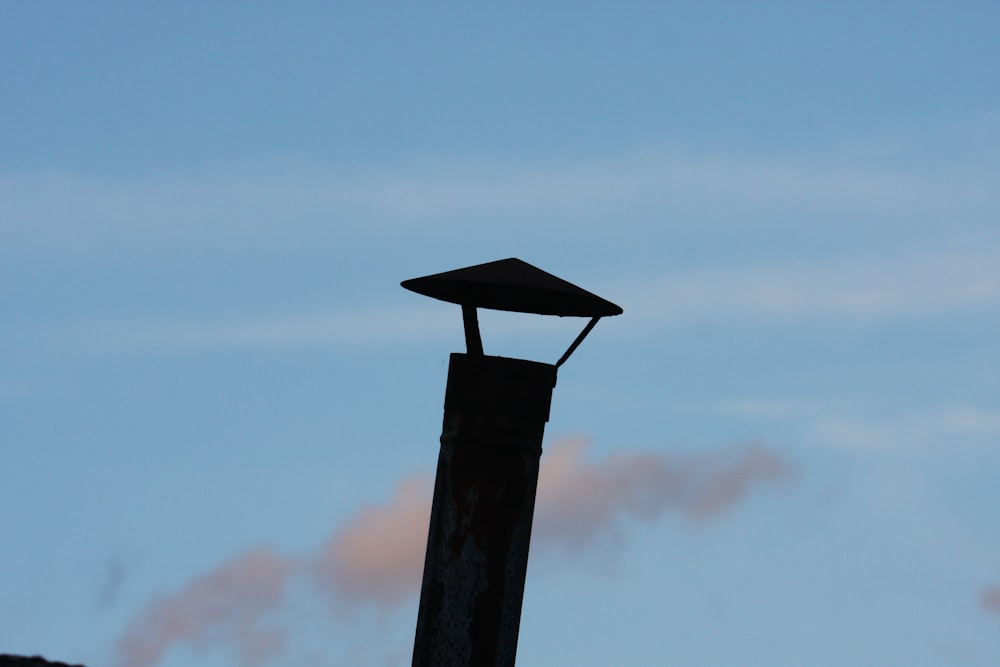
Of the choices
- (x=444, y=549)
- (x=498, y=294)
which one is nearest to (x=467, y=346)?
(x=498, y=294)

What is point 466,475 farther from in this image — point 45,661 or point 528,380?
point 45,661

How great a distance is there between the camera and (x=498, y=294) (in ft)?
36.0

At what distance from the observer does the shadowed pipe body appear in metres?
10.3

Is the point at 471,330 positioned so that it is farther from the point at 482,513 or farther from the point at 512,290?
the point at 482,513

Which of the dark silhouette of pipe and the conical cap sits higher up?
the conical cap

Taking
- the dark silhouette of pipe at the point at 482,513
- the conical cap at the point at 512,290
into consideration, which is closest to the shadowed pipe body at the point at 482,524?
the dark silhouette of pipe at the point at 482,513

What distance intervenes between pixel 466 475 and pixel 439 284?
54.7 inches

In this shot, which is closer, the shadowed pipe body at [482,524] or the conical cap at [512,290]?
the shadowed pipe body at [482,524]

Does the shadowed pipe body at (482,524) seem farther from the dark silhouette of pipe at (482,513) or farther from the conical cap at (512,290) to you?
the conical cap at (512,290)

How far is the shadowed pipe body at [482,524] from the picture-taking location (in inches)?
407

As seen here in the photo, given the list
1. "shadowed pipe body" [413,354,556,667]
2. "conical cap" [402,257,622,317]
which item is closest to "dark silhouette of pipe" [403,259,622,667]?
"shadowed pipe body" [413,354,556,667]

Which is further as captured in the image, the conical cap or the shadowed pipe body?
the conical cap

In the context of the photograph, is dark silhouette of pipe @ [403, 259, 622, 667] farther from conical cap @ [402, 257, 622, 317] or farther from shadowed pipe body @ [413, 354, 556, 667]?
conical cap @ [402, 257, 622, 317]

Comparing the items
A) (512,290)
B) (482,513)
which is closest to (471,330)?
(512,290)
